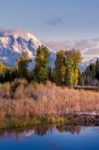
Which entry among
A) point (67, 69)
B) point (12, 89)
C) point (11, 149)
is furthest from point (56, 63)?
point (11, 149)

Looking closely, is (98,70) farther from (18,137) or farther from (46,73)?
(18,137)

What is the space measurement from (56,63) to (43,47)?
5.09 m

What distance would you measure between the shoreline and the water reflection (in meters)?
0.81

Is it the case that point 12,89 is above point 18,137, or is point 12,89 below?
above

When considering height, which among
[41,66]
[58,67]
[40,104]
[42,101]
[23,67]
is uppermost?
[23,67]

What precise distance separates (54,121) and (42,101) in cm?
261

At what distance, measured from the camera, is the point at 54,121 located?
4538cm

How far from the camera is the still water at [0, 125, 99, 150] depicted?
35656 millimetres

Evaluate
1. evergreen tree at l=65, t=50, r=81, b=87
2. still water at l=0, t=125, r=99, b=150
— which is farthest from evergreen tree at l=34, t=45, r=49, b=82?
Answer: still water at l=0, t=125, r=99, b=150

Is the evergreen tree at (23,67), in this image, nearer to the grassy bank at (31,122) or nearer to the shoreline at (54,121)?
the shoreline at (54,121)

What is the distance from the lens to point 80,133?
41.8 metres

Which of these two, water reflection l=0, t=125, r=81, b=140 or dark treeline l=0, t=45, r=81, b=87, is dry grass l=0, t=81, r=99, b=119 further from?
dark treeline l=0, t=45, r=81, b=87

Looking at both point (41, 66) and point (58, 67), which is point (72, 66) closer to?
point (58, 67)

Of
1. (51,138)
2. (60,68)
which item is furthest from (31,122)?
(60,68)
